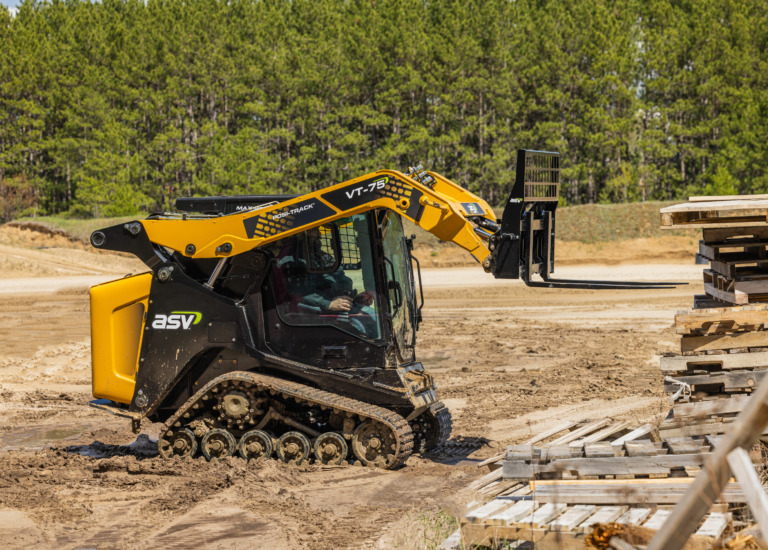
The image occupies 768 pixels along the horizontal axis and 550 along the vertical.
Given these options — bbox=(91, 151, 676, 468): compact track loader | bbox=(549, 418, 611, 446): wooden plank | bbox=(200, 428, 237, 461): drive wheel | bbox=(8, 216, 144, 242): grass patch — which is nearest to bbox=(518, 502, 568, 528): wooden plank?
bbox=(549, 418, 611, 446): wooden plank

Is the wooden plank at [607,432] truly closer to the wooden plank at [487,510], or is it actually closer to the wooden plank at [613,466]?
the wooden plank at [613,466]

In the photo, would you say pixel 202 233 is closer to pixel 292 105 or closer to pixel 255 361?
pixel 255 361

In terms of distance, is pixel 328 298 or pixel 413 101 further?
pixel 413 101

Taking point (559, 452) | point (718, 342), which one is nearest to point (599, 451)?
point (559, 452)

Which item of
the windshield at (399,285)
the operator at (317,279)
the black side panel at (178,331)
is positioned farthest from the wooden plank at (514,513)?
the black side panel at (178,331)

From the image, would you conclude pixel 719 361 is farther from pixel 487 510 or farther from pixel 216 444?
pixel 216 444

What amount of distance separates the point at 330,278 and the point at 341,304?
271mm

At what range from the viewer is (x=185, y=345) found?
8.42 metres

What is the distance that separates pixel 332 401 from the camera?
7.94 meters

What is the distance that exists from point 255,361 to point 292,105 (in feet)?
147

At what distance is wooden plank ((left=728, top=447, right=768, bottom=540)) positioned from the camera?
90.6 inches

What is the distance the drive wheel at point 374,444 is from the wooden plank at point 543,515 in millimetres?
2622

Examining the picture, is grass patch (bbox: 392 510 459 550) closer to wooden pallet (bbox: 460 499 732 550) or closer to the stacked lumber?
wooden pallet (bbox: 460 499 732 550)

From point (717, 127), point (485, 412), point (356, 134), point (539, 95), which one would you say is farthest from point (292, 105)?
point (485, 412)
